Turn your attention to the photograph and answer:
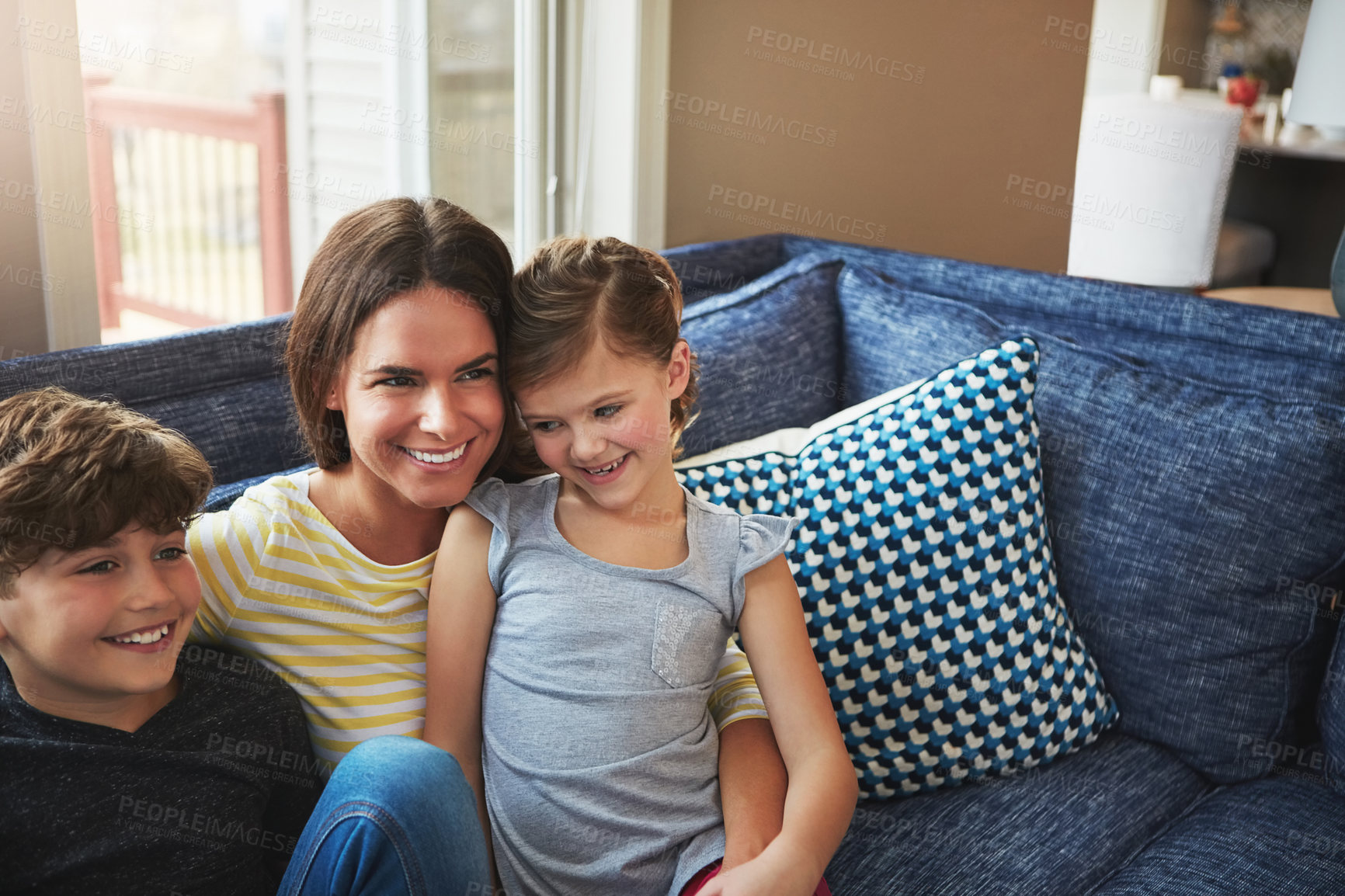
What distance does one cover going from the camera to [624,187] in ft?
7.13

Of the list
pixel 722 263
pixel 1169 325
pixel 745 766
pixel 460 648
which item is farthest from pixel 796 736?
pixel 722 263

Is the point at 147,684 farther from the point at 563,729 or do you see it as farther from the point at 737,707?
the point at 737,707

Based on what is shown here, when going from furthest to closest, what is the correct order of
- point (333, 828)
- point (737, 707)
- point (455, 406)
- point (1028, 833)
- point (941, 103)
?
point (941, 103)
point (1028, 833)
point (737, 707)
point (455, 406)
point (333, 828)

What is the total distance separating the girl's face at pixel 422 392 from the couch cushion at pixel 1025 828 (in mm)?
639

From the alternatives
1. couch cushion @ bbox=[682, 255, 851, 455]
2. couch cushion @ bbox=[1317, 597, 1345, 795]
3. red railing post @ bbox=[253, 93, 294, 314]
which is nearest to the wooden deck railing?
red railing post @ bbox=[253, 93, 294, 314]

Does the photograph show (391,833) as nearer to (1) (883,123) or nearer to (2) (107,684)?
(2) (107,684)

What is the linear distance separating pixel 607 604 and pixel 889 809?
1.73 ft

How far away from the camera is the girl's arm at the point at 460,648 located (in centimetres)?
112

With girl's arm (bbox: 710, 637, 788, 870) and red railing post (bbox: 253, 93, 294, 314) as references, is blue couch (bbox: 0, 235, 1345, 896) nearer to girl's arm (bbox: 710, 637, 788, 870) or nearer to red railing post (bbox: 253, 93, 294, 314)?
girl's arm (bbox: 710, 637, 788, 870)

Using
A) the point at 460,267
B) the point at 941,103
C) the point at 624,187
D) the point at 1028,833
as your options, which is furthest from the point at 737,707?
the point at 941,103

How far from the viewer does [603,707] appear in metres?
1.08

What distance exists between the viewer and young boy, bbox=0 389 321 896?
873 mm

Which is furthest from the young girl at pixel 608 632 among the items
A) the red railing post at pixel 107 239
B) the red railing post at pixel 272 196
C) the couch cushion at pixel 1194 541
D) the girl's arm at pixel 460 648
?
the red railing post at pixel 272 196

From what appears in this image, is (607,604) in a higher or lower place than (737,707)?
higher
